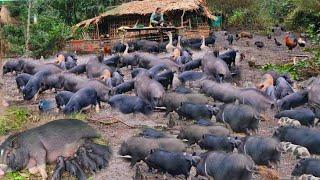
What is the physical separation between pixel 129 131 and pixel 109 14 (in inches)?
663

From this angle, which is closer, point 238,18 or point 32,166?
point 32,166

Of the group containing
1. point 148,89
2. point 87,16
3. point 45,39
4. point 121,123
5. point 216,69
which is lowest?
point 121,123

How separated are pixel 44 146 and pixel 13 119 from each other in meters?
2.62

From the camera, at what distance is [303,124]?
31.1ft

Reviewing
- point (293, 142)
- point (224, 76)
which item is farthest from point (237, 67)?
point (293, 142)

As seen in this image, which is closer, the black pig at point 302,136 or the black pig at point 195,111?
the black pig at point 302,136

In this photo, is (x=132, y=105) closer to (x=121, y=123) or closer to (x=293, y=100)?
(x=121, y=123)

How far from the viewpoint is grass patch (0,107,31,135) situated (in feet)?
31.0

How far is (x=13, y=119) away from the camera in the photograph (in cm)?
1009

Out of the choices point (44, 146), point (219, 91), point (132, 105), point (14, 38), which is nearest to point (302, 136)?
point (219, 91)

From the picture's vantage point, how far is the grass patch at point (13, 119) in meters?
9.45

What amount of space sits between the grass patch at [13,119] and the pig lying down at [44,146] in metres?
1.62

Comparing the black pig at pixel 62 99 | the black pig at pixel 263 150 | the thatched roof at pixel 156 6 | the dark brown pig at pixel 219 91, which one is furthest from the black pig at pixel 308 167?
the thatched roof at pixel 156 6

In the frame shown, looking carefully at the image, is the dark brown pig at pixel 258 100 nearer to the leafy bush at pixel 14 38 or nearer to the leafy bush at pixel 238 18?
the leafy bush at pixel 14 38
